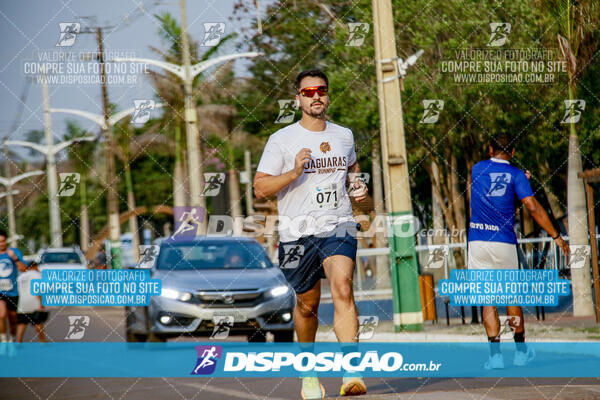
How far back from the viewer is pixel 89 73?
1327 cm

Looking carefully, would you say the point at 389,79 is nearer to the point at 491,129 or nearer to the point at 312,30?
the point at 491,129

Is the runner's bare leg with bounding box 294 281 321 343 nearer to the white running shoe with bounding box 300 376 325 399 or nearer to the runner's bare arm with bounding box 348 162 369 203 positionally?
the white running shoe with bounding box 300 376 325 399

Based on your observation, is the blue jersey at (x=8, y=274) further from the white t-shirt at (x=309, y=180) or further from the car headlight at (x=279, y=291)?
the white t-shirt at (x=309, y=180)

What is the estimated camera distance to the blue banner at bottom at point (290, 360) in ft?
24.3

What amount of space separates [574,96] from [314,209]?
31.8 ft

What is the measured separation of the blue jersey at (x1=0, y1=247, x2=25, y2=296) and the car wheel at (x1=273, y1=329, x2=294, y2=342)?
10.9ft

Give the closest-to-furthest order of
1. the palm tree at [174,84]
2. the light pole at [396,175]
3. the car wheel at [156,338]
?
the car wheel at [156,338]
the light pole at [396,175]
the palm tree at [174,84]

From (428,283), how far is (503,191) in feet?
21.4

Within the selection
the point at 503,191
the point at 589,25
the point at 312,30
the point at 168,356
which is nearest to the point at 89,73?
the point at 168,356

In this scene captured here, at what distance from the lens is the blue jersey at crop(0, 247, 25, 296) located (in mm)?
13367

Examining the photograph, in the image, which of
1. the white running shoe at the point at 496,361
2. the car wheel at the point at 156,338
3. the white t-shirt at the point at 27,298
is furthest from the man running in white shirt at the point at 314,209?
the white t-shirt at the point at 27,298

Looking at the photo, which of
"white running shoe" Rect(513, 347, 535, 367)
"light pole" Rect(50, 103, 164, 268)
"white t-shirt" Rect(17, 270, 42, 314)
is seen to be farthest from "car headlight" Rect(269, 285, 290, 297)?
"light pole" Rect(50, 103, 164, 268)

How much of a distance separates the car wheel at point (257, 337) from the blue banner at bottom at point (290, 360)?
14cm

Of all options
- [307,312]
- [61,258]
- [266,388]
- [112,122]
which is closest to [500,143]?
[307,312]
